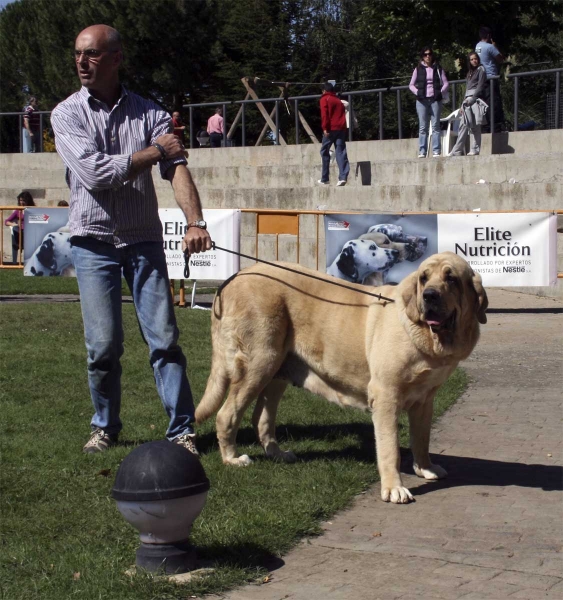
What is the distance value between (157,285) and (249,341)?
66 centimetres

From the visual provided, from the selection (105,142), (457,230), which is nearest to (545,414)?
(105,142)

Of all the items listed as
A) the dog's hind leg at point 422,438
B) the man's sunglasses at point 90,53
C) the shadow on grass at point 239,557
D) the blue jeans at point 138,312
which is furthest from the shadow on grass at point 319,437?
the man's sunglasses at point 90,53

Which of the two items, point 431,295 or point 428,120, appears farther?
point 428,120

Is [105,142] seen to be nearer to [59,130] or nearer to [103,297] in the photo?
[59,130]

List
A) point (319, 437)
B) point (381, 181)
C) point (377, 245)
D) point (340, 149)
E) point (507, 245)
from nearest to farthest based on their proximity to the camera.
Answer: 1. point (319, 437)
2. point (507, 245)
3. point (377, 245)
4. point (340, 149)
5. point (381, 181)

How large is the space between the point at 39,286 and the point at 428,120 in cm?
808

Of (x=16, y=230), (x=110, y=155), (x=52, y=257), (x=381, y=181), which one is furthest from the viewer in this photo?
(x=381, y=181)

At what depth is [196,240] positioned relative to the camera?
17.0 feet

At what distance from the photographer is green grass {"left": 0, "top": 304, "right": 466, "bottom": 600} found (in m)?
3.88

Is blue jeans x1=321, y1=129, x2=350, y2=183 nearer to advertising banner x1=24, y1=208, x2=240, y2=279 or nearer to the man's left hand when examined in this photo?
advertising banner x1=24, y1=208, x2=240, y2=279

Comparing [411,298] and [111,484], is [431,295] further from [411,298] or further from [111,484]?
[111,484]

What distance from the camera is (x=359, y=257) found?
13266 millimetres

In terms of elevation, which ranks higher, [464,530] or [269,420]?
[269,420]

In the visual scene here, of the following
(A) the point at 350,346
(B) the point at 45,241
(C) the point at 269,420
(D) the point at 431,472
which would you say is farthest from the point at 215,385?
(B) the point at 45,241
